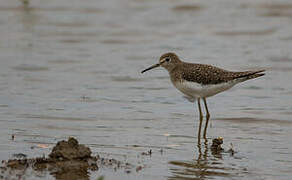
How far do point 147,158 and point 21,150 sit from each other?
1557 mm

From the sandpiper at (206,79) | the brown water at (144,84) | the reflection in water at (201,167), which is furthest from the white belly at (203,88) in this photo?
the reflection in water at (201,167)

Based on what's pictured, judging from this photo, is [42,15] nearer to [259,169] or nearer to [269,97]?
[269,97]

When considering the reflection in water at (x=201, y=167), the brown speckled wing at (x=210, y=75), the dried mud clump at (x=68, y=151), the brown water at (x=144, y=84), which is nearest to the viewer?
the dried mud clump at (x=68, y=151)

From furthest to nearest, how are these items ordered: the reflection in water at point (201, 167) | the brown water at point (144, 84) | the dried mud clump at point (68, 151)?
the brown water at point (144, 84) < the reflection in water at point (201, 167) < the dried mud clump at point (68, 151)

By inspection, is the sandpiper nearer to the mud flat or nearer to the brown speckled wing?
the brown speckled wing

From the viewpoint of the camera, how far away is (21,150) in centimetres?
784

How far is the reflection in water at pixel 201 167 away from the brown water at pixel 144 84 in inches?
0.5

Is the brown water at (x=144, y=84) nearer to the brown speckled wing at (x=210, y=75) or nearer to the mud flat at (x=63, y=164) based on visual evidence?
the mud flat at (x=63, y=164)

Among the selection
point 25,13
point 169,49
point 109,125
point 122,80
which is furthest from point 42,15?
point 109,125

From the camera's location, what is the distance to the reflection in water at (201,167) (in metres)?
7.21

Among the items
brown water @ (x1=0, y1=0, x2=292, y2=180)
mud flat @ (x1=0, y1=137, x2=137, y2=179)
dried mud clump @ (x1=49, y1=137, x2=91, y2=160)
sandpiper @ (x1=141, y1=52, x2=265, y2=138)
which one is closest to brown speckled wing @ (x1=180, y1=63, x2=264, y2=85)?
sandpiper @ (x1=141, y1=52, x2=265, y2=138)

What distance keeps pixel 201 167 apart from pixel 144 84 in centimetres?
524

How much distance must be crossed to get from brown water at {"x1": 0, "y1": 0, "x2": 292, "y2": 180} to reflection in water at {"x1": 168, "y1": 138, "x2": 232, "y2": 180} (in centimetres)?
1

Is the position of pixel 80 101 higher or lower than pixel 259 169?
higher
